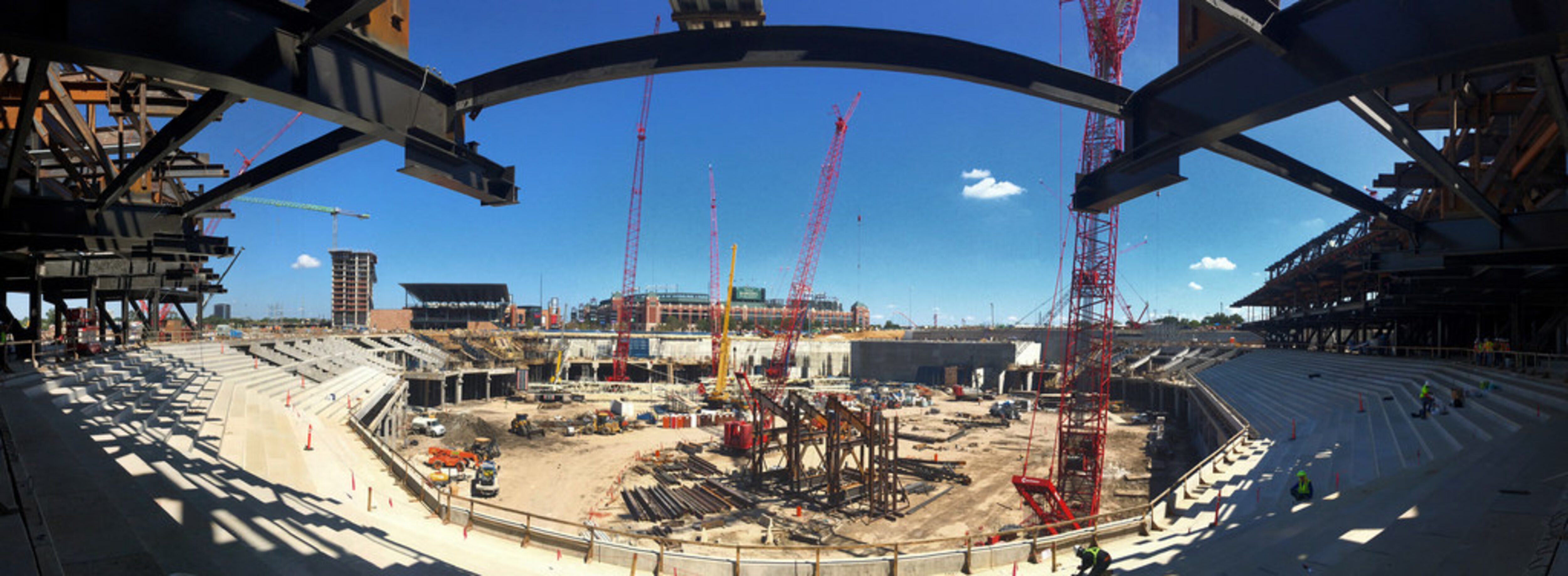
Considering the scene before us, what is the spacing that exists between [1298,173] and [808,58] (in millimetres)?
5014

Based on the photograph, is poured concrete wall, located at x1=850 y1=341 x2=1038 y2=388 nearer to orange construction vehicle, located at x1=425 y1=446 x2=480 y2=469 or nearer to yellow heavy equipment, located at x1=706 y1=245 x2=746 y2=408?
yellow heavy equipment, located at x1=706 y1=245 x2=746 y2=408

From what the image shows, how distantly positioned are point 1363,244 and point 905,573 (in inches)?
1140

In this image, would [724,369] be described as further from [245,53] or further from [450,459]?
[245,53]

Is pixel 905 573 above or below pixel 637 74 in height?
below

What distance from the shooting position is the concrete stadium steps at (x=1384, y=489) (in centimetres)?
726

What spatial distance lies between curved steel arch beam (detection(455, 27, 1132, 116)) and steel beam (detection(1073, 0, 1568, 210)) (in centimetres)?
55

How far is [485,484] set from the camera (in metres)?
22.4

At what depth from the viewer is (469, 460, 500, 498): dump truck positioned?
22.1 metres

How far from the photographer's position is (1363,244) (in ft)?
89.1

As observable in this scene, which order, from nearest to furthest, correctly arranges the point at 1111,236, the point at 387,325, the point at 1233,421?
the point at 1233,421
the point at 1111,236
the point at 387,325

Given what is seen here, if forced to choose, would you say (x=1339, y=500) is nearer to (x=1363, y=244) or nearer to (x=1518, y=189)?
(x=1518, y=189)

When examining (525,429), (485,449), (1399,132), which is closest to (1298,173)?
(1399,132)

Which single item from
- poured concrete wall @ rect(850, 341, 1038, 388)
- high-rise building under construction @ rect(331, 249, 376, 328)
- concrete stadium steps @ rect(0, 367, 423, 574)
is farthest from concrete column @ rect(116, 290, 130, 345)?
high-rise building under construction @ rect(331, 249, 376, 328)

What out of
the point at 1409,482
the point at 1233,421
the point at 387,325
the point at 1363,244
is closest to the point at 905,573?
the point at 1409,482
